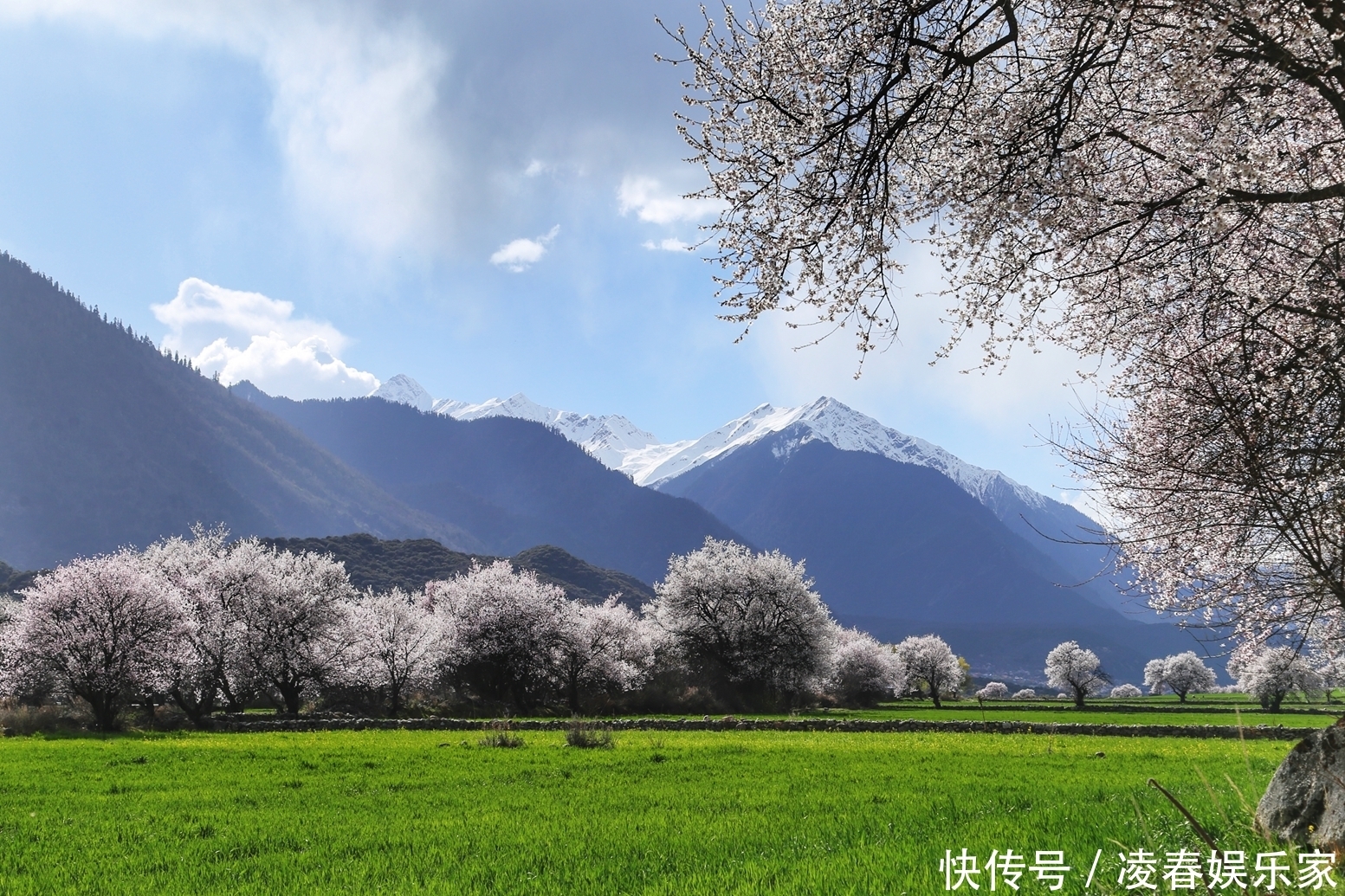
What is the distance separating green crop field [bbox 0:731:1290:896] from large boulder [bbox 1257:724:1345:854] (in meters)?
0.38

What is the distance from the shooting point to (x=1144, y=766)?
1855cm

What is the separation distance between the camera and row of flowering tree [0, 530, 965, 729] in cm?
3656

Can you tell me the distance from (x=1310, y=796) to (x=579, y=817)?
9.05m

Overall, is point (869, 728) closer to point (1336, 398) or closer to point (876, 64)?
point (1336, 398)

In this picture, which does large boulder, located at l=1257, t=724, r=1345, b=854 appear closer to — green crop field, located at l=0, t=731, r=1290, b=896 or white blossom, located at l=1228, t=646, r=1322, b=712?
green crop field, located at l=0, t=731, r=1290, b=896

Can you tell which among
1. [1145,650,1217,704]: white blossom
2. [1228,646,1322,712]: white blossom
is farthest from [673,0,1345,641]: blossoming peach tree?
[1145,650,1217,704]: white blossom

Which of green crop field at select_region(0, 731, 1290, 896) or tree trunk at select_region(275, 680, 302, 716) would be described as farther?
tree trunk at select_region(275, 680, 302, 716)

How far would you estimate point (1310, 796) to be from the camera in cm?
680

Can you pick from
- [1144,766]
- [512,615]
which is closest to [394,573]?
[512,615]

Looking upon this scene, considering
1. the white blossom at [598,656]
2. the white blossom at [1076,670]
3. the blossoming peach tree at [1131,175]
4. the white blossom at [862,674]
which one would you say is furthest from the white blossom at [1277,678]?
the blossoming peach tree at [1131,175]

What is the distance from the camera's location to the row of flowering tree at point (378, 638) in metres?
36.6

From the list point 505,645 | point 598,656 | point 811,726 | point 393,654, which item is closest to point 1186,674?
point 598,656

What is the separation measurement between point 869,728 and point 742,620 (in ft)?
82.0

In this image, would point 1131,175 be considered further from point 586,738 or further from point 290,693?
point 290,693
